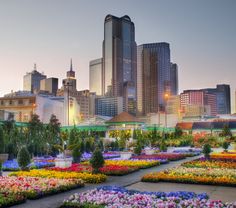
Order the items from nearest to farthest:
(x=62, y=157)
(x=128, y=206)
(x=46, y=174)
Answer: (x=128, y=206) → (x=46, y=174) → (x=62, y=157)

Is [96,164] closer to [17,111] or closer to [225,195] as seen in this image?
[225,195]

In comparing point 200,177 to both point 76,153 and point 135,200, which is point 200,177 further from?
point 76,153

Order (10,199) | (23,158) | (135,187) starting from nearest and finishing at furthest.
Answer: (10,199)
(135,187)
(23,158)

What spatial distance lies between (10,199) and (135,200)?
3.77m

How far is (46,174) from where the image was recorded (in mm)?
16266

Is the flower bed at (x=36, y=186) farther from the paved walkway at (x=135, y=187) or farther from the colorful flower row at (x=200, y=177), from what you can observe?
the colorful flower row at (x=200, y=177)

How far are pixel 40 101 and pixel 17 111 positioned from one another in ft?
20.6

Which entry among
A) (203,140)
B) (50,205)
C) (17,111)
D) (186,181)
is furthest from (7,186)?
(17,111)

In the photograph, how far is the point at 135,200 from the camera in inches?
400

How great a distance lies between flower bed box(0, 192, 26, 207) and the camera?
10.0m

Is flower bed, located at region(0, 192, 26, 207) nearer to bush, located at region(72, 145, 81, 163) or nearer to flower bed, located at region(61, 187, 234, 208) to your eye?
flower bed, located at region(61, 187, 234, 208)

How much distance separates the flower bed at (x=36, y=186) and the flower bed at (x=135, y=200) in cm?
168

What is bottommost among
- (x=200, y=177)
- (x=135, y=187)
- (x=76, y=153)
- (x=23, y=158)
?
(x=135, y=187)

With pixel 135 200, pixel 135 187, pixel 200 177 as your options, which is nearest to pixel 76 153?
pixel 135 187
